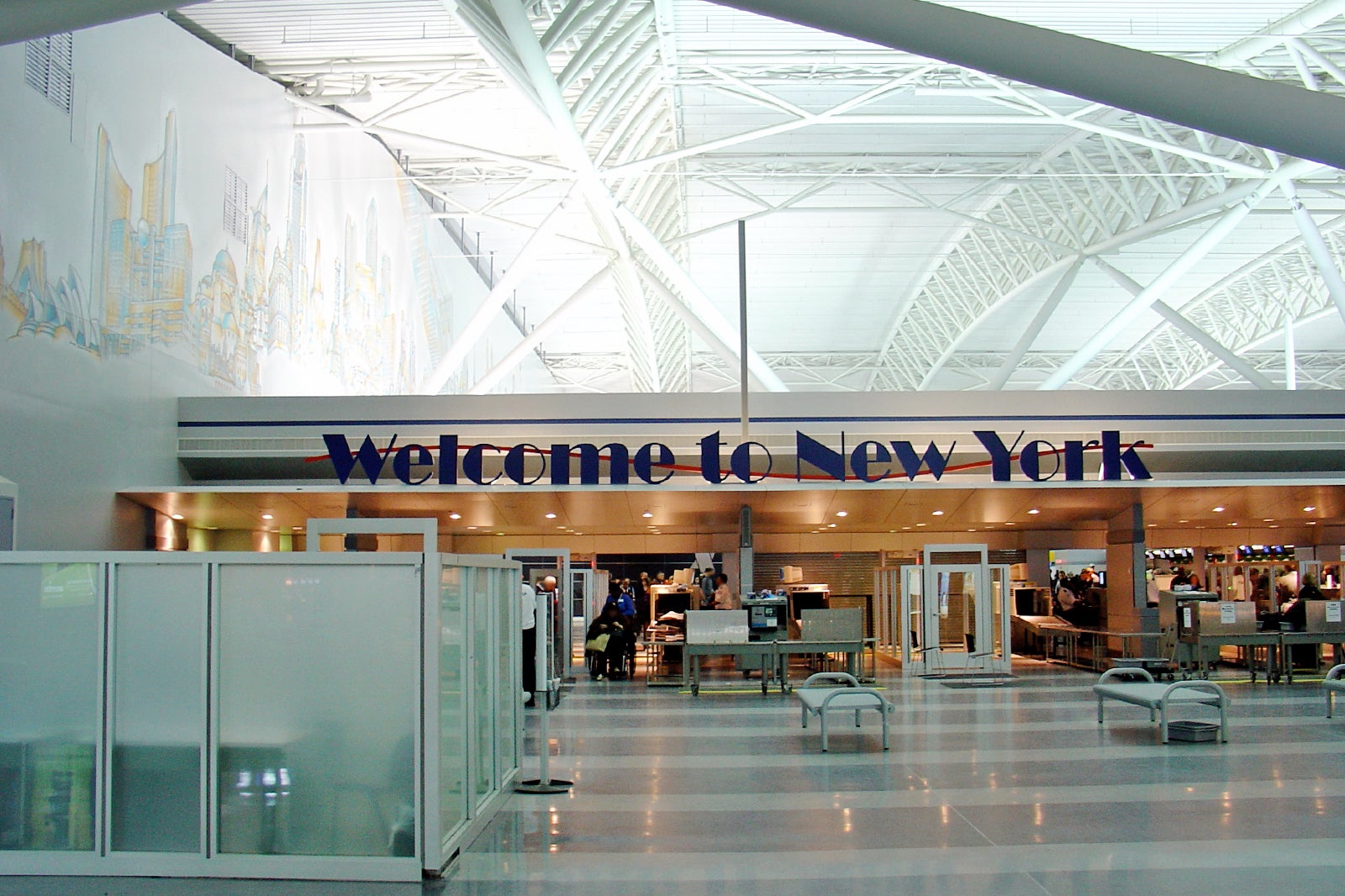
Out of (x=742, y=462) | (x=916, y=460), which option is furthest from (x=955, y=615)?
(x=742, y=462)

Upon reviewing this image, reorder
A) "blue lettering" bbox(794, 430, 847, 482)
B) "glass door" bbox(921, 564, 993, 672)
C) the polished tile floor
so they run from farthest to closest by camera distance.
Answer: "glass door" bbox(921, 564, 993, 672), "blue lettering" bbox(794, 430, 847, 482), the polished tile floor

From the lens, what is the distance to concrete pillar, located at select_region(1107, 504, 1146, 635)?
2170 centimetres

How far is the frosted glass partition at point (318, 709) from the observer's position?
698 cm

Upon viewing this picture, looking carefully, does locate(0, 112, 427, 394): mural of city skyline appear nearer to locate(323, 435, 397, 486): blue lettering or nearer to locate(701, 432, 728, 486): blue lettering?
locate(323, 435, 397, 486): blue lettering

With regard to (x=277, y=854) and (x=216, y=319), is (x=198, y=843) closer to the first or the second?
(x=277, y=854)

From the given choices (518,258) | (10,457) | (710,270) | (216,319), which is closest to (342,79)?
(518,258)

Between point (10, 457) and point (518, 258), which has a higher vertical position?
point (518, 258)

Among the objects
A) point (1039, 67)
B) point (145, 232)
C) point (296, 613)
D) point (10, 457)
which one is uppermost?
point (145, 232)

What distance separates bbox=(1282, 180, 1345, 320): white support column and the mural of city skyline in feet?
65.4

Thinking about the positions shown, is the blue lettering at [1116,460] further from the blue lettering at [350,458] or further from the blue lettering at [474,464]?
the blue lettering at [350,458]

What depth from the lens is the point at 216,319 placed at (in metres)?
19.5

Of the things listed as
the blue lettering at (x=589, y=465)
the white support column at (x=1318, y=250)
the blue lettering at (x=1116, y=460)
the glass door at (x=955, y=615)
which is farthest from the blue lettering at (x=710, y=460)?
the white support column at (x=1318, y=250)

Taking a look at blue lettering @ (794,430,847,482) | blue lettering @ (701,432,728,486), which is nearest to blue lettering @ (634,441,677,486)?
blue lettering @ (701,432,728,486)

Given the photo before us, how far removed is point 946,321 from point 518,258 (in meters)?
25.7
